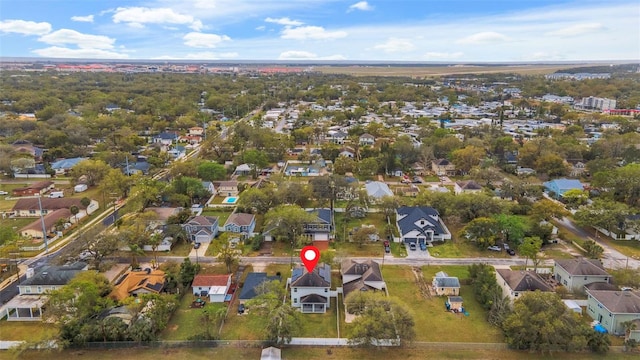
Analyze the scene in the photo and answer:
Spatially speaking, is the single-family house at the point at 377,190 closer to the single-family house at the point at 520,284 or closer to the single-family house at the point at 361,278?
the single-family house at the point at 361,278

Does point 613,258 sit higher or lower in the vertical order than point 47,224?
lower

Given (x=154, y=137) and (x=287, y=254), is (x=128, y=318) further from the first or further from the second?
(x=154, y=137)

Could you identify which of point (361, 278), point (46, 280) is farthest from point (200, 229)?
point (361, 278)

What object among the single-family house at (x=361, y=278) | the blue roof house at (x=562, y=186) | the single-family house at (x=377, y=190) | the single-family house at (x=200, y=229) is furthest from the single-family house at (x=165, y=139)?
the blue roof house at (x=562, y=186)

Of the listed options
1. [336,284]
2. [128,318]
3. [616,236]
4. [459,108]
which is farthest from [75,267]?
[459,108]

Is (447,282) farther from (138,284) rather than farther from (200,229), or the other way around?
(200,229)
